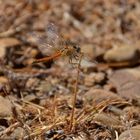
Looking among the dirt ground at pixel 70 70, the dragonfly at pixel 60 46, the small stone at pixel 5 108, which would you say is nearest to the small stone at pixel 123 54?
the dirt ground at pixel 70 70

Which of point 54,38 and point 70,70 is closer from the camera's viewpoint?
point 54,38

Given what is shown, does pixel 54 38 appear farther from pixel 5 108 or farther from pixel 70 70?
pixel 70 70

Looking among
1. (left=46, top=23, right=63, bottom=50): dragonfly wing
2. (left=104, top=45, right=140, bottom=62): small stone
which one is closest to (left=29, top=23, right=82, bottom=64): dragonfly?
(left=46, top=23, right=63, bottom=50): dragonfly wing

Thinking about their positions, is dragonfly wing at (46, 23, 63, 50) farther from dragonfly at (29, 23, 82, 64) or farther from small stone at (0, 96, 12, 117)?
small stone at (0, 96, 12, 117)

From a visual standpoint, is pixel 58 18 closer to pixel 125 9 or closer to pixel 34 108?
pixel 125 9

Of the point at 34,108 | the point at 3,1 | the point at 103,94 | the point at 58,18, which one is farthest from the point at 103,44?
the point at 34,108

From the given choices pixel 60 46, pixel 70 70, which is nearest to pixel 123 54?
pixel 70 70

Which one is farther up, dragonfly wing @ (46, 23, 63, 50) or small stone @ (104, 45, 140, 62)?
dragonfly wing @ (46, 23, 63, 50)

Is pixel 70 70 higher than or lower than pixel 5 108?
higher

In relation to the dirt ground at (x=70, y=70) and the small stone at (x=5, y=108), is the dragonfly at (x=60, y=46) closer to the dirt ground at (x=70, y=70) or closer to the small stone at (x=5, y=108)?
the dirt ground at (x=70, y=70)
